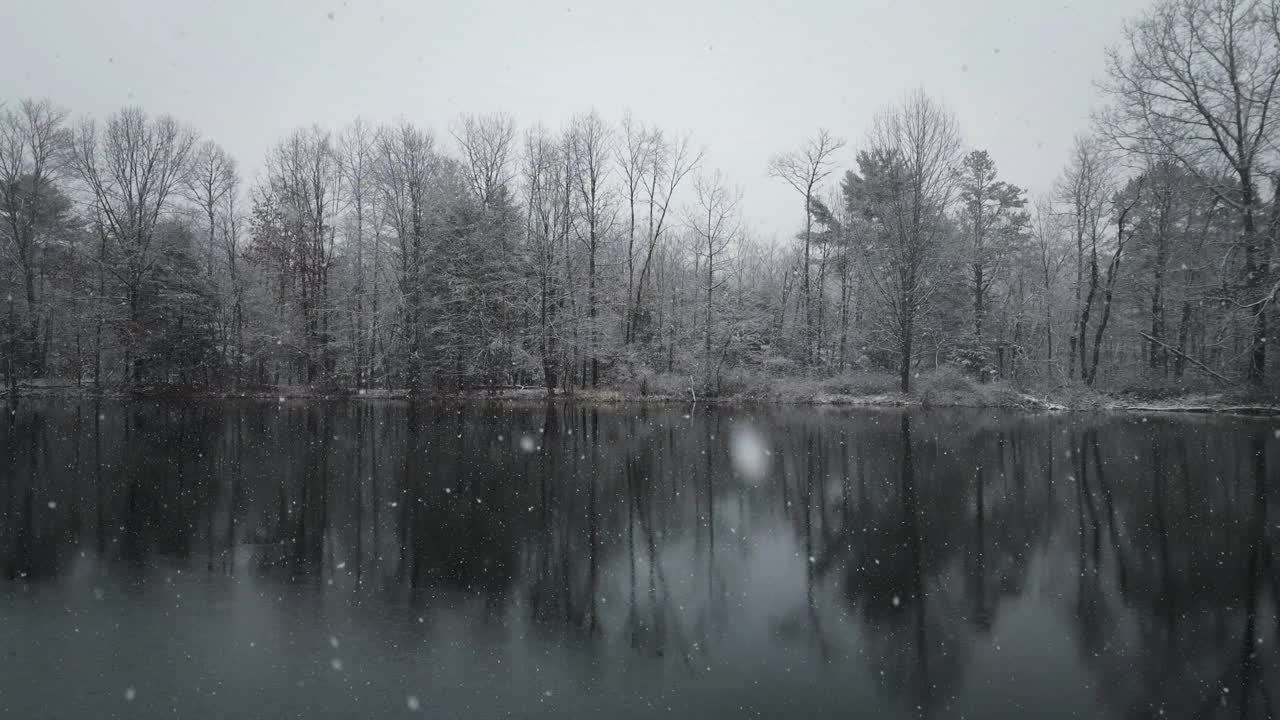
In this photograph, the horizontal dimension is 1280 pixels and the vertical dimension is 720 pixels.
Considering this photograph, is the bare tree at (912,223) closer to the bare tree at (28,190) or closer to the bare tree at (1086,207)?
the bare tree at (1086,207)

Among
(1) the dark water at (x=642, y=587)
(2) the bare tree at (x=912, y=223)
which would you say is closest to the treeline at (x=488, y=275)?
(2) the bare tree at (x=912, y=223)

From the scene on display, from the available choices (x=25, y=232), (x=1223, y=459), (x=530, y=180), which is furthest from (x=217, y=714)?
(x=25, y=232)

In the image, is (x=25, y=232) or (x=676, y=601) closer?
(x=676, y=601)

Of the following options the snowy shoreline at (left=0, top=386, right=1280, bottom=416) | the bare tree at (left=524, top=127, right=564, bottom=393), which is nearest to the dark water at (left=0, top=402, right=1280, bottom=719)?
the snowy shoreline at (left=0, top=386, right=1280, bottom=416)

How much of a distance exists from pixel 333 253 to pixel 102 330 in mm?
11187

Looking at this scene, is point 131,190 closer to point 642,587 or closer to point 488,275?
point 488,275

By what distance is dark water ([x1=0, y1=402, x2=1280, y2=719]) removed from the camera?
141 inches

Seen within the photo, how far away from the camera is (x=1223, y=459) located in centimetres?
1131

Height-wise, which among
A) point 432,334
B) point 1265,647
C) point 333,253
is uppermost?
point 333,253

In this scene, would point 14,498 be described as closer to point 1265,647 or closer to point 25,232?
point 1265,647

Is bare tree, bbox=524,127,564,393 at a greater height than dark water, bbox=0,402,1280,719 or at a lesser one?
greater

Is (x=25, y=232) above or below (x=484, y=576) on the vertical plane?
above

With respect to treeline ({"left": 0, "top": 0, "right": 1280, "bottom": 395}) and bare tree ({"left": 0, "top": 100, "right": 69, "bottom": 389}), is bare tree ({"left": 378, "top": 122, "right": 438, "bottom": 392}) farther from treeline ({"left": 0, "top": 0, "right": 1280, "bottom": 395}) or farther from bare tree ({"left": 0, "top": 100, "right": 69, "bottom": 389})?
bare tree ({"left": 0, "top": 100, "right": 69, "bottom": 389})

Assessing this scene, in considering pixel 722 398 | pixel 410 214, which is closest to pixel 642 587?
pixel 722 398
